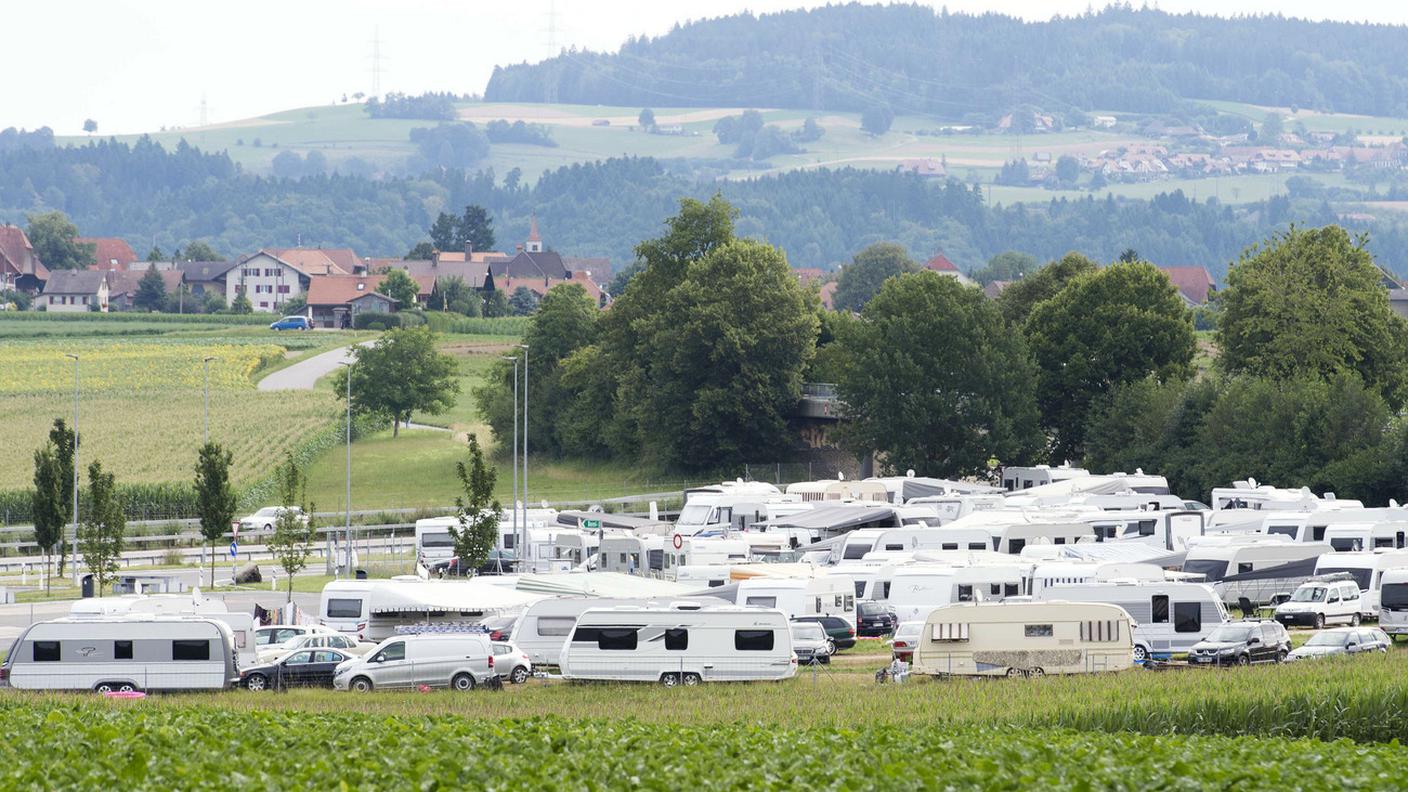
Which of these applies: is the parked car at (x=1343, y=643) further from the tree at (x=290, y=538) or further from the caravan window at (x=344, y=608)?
the tree at (x=290, y=538)

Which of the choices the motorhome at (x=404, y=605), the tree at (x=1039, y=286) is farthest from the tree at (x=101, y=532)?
the tree at (x=1039, y=286)

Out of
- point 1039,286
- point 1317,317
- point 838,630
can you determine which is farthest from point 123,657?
point 1039,286

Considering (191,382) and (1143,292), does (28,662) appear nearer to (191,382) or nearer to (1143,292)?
(1143,292)

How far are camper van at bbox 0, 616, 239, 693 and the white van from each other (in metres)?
2.26

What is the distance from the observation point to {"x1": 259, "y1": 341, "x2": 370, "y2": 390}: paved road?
123 meters

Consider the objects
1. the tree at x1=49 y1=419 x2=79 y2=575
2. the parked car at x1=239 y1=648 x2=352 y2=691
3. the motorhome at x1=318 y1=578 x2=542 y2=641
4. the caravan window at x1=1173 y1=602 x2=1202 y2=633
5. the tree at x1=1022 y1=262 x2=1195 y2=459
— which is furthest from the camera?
the tree at x1=1022 y1=262 x2=1195 y2=459

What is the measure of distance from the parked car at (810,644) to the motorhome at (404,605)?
7358 millimetres

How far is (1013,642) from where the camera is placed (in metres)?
34.6

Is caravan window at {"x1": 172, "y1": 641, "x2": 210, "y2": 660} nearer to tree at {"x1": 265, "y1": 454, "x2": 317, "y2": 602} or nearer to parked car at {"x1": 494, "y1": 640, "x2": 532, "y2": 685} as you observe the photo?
parked car at {"x1": 494, "y1": 640, "x2": 532, "y2": 685}

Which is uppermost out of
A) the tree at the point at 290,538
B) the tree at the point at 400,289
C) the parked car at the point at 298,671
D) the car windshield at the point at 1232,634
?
the tree at the point at 400,289

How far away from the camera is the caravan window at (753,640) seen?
33.8 meters

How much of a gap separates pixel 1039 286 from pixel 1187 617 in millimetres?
58192

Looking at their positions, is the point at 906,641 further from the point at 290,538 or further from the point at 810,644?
the point at 290,538

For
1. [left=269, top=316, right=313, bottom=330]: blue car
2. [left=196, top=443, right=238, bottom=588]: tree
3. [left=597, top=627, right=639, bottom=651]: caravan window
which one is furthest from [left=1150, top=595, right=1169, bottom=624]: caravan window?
[left=269, top=316, right=313, bottom=330]: blue car
